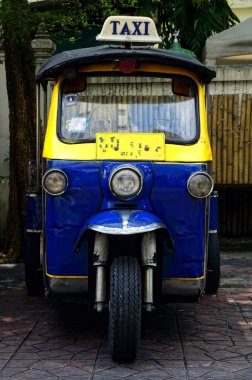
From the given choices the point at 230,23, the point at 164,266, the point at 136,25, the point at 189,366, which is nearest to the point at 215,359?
the point at 189,366

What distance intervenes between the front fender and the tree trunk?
431 centimetres

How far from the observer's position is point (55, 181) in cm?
620

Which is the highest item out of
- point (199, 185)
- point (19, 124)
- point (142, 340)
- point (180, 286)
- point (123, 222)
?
point (19, 124)

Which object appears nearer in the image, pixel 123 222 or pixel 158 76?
pixel 123 222

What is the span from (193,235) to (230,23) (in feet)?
27.4

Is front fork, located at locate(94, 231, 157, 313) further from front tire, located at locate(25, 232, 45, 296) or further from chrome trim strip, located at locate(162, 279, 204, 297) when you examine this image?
front tire, located at locate(25, 232, 45, 296)

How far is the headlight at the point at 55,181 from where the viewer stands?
244 inches

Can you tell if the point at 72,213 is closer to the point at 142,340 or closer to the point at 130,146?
the point at 130,146

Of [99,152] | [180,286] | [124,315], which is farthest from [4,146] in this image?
[124,315]

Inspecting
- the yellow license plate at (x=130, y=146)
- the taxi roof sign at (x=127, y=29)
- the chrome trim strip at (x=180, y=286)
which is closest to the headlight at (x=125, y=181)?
the yellow license plate at (x=130, y=146)

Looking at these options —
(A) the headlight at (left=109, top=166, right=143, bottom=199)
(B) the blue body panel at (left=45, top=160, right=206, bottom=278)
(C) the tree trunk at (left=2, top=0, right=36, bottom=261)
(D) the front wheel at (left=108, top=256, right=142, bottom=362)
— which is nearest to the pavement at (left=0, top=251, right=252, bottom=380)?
(D) the front wheel at (left=108, top=256, right=142, bottom=362)

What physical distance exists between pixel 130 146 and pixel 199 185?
65 cm

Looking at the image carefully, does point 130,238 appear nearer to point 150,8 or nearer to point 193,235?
point 193,235

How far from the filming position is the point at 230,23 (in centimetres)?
1385
